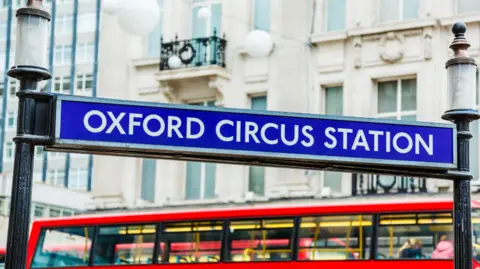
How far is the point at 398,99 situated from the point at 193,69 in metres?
5.27

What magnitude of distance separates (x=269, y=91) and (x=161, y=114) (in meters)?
20.2

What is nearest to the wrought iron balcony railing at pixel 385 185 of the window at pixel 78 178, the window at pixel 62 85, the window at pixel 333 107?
the window at pixel 333 107

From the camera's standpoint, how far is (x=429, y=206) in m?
19.9

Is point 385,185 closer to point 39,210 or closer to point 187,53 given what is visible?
point 187,53

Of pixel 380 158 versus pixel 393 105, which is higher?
pixel 393 105

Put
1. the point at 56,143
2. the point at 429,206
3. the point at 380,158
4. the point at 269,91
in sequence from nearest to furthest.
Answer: the point at 56,143, the point at 380,158, the point at 429,206, the point at 269,91

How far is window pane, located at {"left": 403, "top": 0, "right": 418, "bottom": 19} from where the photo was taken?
2684 cm

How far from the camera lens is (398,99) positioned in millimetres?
26922

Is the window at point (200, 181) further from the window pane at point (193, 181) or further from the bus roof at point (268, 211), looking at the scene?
the bus roof at point (268, 211)

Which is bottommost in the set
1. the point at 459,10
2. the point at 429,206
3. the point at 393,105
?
the point at 429,206

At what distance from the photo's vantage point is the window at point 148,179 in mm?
30438

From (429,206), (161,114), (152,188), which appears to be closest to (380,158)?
(161,114)

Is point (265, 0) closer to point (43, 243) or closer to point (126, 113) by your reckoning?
point (43, 243)

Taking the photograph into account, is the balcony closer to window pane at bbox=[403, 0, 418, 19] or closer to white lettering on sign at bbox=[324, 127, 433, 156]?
window pane at bbox=[403, 0, 418, 19]
